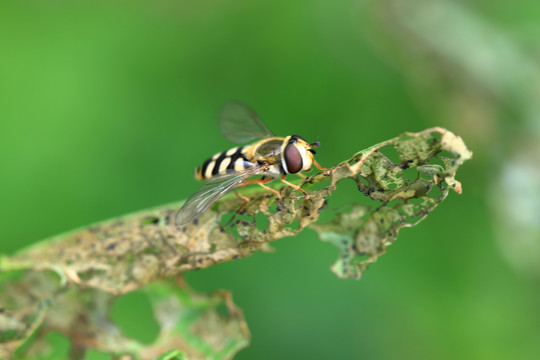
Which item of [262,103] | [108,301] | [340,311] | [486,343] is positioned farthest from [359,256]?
[262,103]

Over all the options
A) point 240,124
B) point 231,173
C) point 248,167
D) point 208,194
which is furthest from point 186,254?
point 240,124

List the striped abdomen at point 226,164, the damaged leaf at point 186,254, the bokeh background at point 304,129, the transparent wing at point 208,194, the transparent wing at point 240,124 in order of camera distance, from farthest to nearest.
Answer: the bokeh background at point 304,129, the transparent wing at point 240,124, the striped abdomen at point 226,164, the transparent wing at point 208,194, the damaged leaf at point 186,254

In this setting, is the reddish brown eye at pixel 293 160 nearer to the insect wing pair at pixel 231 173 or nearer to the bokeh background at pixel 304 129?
the insect wing pair at pixel 231 173

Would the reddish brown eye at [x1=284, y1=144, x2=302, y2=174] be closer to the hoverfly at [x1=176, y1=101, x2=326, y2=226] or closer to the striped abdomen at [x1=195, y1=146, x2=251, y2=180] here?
the hoverfly at [x1=176, y1=101, x2=326, y2=226]

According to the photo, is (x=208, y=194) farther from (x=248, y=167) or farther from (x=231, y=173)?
(x=248, y=167)

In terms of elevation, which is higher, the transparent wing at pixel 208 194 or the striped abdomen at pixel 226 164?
the striped abdomen at pixel 226 164

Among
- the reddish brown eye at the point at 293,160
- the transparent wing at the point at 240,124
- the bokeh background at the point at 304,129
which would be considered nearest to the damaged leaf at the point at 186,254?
the reddish brown eye at the point at 293,160
